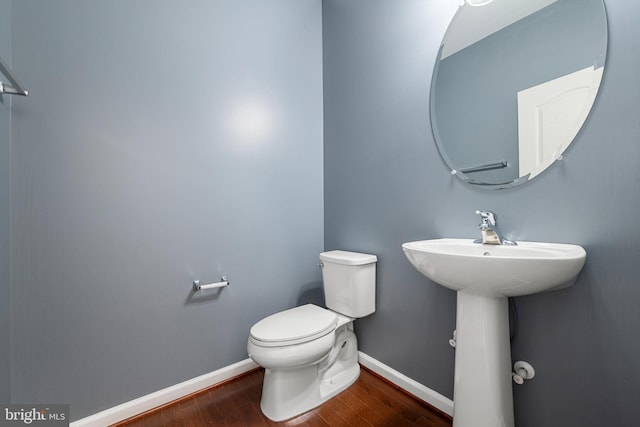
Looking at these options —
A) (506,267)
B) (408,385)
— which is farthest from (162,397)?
(506,267)

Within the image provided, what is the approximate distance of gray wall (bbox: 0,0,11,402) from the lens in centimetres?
95

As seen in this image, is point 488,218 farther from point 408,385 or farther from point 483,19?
point 408,385

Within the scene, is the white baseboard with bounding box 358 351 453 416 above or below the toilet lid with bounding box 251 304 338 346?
below

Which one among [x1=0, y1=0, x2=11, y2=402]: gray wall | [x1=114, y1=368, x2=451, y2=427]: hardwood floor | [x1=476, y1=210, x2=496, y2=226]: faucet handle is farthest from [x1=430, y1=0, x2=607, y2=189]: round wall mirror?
[x1=0, y1=0, x2=11, y2=402]: gray wall

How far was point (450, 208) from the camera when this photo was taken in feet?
3.92

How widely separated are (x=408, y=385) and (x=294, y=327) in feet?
2.32

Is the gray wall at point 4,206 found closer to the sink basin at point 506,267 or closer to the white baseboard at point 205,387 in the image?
the white baseboard at point 205,387

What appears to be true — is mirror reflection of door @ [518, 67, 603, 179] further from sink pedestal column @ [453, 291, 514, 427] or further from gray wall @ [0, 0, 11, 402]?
gray wall @ [0, 0, 11, 402]

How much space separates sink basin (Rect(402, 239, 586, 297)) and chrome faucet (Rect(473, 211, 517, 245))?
0.11 ft

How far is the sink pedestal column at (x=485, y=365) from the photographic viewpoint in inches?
34.8

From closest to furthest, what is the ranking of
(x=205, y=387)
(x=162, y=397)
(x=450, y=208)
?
(x=450, y=208) → (x=162, y=397) → (x=205, y=387)

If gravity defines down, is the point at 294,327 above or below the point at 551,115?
below

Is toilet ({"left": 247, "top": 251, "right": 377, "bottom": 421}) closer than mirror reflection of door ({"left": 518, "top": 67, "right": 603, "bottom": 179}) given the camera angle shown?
No

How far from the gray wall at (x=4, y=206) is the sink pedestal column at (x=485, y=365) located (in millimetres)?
1693
